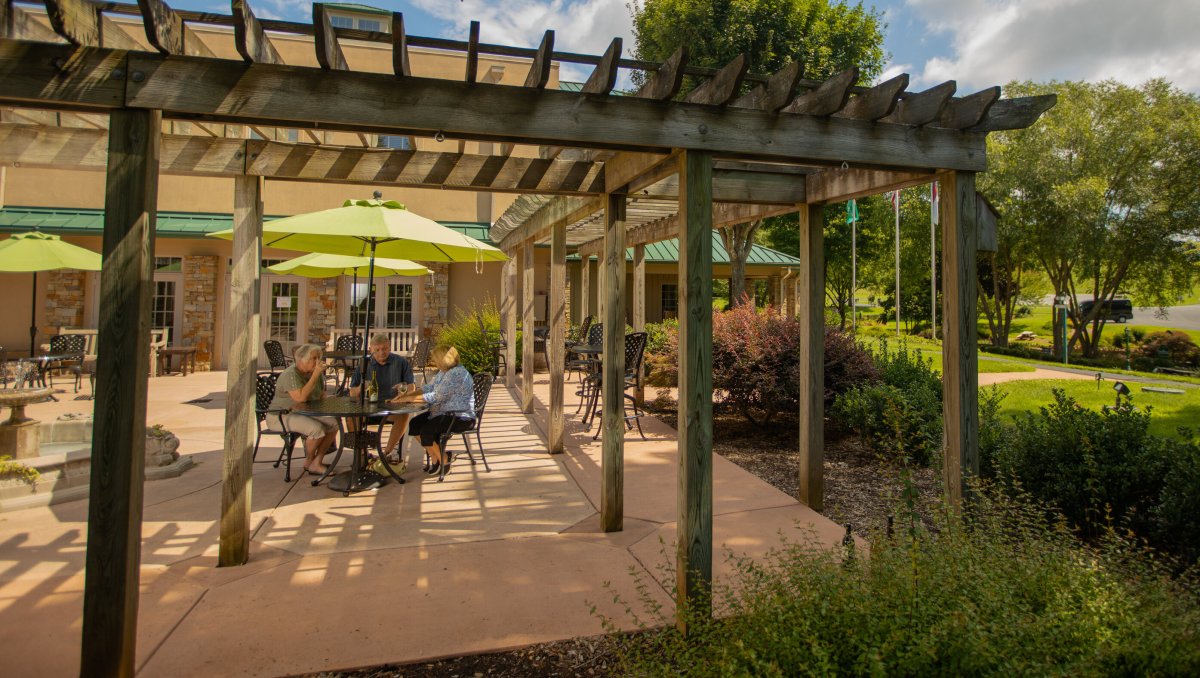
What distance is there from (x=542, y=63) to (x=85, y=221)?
1528cm

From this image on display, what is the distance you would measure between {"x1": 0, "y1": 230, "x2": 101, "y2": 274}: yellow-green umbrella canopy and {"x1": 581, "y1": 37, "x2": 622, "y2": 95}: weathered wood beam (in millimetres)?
6949

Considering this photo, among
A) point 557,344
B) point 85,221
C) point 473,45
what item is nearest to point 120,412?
point 473,45

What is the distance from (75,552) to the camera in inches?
159

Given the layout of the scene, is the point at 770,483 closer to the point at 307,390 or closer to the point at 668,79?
the point at 668,79

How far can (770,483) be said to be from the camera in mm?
5820

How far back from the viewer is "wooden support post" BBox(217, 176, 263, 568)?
379 centimetres

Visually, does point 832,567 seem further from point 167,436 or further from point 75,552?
point 167,436

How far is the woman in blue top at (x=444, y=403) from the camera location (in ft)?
18.8

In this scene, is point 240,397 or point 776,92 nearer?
point 776,92

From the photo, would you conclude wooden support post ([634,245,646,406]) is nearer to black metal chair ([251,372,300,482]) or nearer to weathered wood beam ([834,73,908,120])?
black metal chair ([251,372,300,482])

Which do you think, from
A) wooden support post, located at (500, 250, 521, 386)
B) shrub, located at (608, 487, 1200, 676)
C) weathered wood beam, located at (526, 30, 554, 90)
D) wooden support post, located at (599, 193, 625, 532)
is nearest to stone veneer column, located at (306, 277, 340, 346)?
wooden support post, located at (500, 250, 521, 386)

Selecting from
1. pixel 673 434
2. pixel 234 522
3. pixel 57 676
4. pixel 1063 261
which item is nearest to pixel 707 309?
pixel 234 522

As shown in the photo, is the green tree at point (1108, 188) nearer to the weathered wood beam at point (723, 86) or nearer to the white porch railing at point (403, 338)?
the white porch railing at point (403, 338)

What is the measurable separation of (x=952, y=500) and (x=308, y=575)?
383 centimetres
